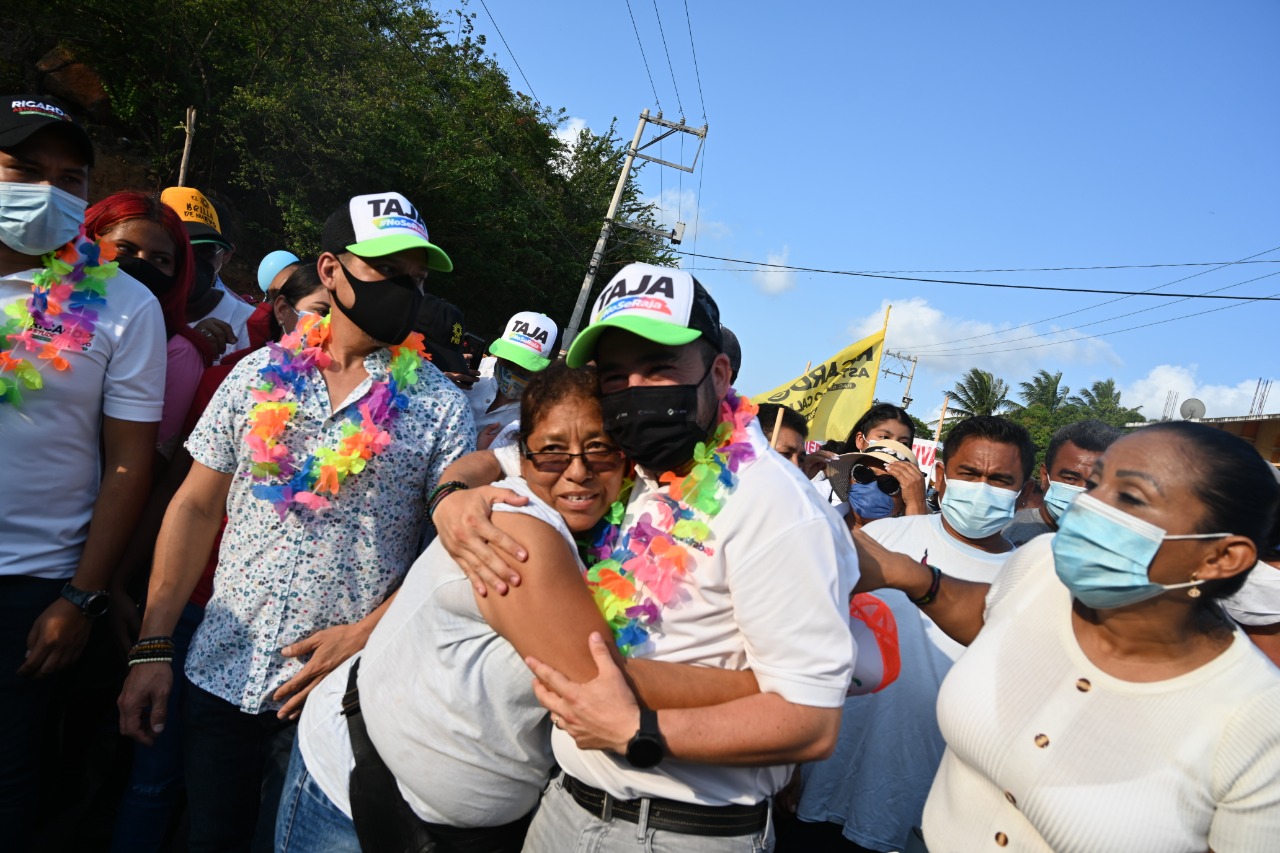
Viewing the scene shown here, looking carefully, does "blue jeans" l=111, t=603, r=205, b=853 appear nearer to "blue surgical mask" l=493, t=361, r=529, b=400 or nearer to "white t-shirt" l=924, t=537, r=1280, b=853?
"white t-shirt" l=924, t=537, r=1280, b=853

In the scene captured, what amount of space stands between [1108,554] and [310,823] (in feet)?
6.89

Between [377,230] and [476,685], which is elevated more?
[377,230]

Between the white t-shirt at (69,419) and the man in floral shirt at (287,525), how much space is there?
0.34m

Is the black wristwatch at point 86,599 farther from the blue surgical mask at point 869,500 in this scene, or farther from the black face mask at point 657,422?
the blue surgical mask at point 869,500

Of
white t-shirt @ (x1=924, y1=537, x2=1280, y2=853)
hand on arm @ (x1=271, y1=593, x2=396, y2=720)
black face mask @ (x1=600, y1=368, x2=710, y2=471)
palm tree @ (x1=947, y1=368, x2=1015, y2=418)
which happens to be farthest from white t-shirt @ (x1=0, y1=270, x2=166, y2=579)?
palm tree @ (x1=947, y1=368, x2=1015, y2=418)

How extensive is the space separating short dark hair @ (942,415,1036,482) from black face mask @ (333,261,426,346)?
2.23 m

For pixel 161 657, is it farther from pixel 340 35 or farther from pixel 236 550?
pixel 340 35

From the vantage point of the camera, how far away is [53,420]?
97.6 inches

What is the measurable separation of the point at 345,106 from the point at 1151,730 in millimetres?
18773

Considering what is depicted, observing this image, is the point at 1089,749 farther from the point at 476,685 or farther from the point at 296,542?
the point at 296,542

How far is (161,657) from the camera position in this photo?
7.94 ft

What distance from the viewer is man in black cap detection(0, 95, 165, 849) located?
2.44 meters

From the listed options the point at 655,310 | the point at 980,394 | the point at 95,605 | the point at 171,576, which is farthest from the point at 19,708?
the point at 980,394

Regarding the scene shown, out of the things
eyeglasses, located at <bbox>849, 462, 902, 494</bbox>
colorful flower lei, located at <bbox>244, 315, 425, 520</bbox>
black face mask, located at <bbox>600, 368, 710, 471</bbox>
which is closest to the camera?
black face mask, located at <bbox>600, 368, 710, 471</bbox>
